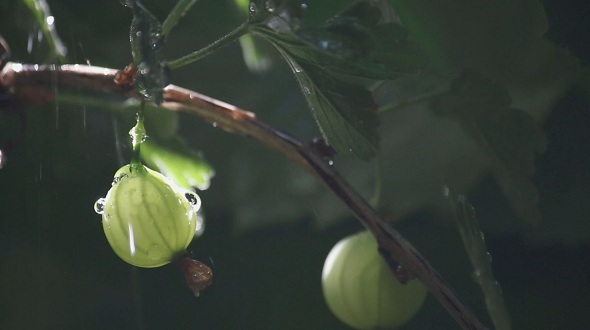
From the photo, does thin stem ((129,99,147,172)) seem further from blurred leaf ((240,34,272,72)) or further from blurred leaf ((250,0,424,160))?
blurred leaf ((240,34,272,72))

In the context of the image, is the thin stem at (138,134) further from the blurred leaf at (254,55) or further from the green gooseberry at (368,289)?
the blurred leaf at (254,55)

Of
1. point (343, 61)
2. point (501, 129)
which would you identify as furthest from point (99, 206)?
point (501, 129)

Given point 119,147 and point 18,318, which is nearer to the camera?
point 119,147

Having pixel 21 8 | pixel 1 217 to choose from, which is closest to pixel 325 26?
pixel 21 8

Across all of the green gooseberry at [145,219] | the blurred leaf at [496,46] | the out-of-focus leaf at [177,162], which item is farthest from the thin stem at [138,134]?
the blurred leaf at [496,46]

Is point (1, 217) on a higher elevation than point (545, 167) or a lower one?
higher

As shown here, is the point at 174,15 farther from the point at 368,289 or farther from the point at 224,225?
the point at 224,225

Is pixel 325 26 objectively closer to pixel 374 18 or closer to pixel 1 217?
pixel 374 18
